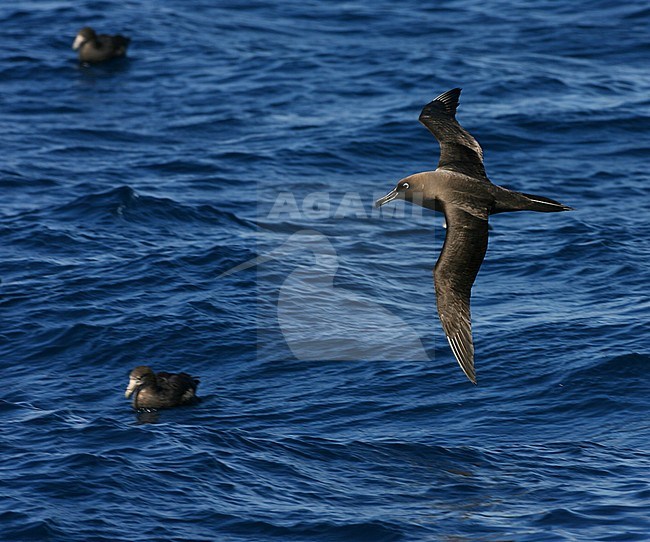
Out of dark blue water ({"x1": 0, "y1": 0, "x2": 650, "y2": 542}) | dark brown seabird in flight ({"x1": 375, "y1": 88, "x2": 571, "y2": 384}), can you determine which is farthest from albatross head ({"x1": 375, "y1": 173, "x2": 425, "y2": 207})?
dark blue water ({"x1": 0, "y1": 0, "x2": 650, "y2": 542})

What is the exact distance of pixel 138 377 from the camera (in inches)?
638

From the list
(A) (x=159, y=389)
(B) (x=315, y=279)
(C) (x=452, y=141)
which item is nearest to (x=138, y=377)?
(A) (x=159, y=389)

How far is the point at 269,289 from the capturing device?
19453 mm

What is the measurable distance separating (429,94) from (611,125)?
12.6ft

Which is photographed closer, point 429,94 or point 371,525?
point 371,525

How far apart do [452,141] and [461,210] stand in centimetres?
168

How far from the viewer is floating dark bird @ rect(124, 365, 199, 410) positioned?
15.7 metres

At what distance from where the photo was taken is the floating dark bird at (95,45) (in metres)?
28.3

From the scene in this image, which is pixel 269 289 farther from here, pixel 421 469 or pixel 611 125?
pixel 611 125

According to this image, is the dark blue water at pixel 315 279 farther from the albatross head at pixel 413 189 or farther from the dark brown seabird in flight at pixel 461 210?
the albatross head at pixel 413 189

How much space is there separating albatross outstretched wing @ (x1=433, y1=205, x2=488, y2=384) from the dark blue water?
6.28 ft

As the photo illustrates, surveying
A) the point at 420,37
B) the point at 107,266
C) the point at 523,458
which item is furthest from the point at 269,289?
the point at 420,37

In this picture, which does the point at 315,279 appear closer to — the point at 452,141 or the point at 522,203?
the point at 452,141

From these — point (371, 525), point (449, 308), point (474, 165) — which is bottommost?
point (371, 525)
